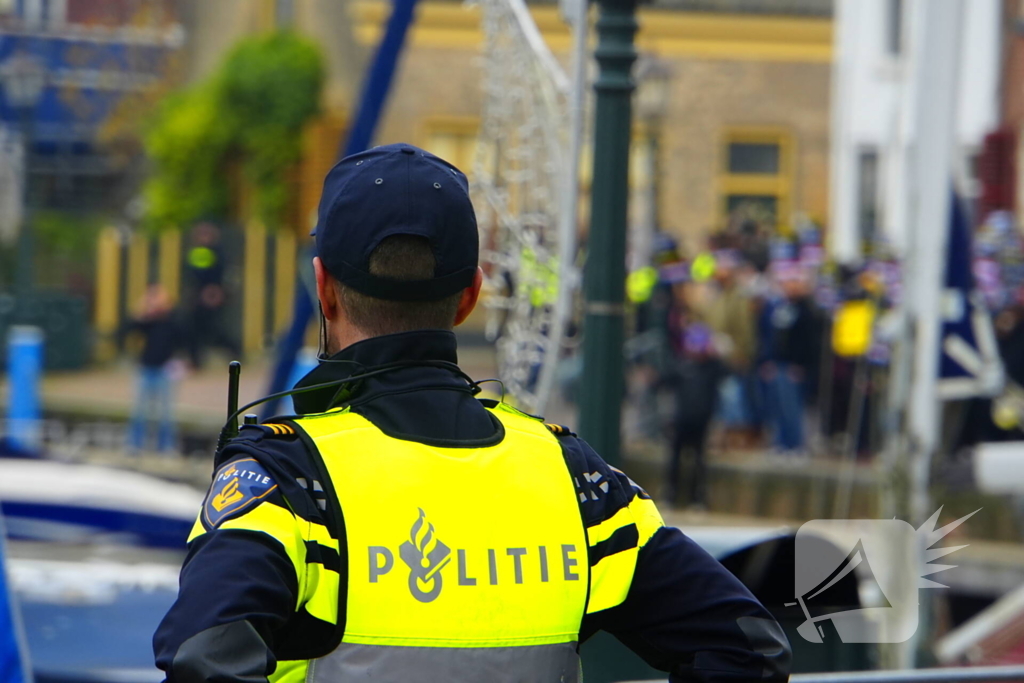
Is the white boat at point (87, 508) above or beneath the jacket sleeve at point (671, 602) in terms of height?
beneath

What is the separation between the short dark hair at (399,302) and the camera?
1.81 m

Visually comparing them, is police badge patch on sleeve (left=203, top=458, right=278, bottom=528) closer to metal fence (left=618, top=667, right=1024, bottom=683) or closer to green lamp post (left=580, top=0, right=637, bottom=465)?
metal fence (left=618, top=667, right=1024, bottom=683)

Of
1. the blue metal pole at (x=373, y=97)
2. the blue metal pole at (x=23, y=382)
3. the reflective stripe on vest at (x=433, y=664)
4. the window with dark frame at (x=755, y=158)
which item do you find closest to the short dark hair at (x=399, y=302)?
the reflective stripe on vest at (x=433, y=664)

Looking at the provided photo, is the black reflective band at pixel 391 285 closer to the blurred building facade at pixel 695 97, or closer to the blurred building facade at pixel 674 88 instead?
the blurred building facade at pixel 674 88

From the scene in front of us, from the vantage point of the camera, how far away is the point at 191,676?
1.55m

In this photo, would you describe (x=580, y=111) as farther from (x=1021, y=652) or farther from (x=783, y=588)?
(x=1021, y=652)

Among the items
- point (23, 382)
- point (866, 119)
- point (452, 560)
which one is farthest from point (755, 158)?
point (452, 560)

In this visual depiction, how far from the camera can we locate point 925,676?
3154 mm

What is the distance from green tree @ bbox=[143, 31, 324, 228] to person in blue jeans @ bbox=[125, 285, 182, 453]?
835 cm

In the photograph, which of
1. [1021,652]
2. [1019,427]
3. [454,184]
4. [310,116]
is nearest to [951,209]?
[1021,652]

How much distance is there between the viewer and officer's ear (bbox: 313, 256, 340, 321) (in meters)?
1.85

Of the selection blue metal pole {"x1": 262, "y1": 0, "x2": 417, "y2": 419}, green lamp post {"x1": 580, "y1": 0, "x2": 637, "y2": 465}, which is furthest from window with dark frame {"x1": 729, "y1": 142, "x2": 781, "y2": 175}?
green lamp post {"x1": 580, "y1": 0, "x2": 637, "y2": 465}

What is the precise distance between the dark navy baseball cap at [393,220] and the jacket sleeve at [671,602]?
305 millimetres

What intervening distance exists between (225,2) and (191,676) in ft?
76.1
